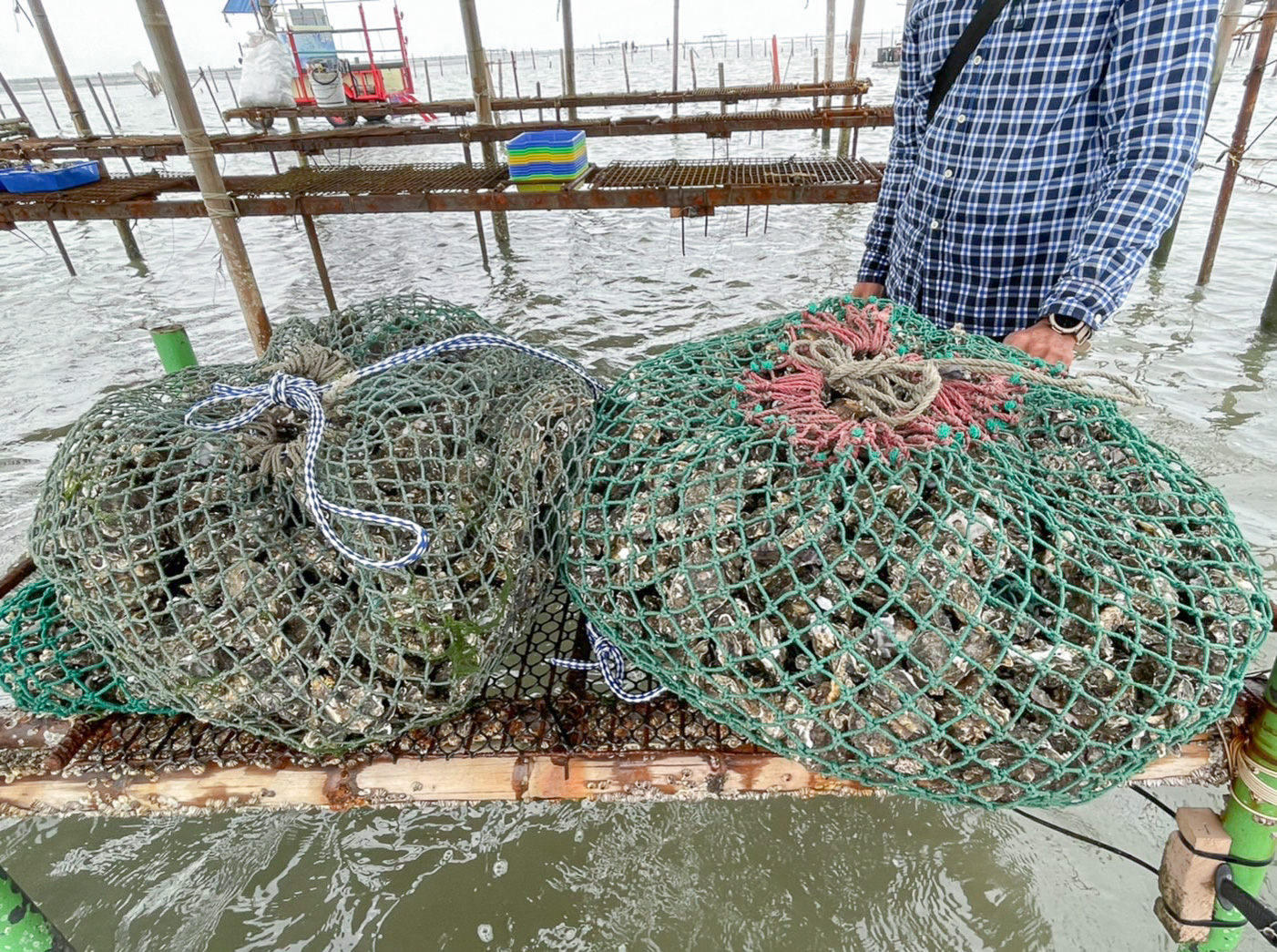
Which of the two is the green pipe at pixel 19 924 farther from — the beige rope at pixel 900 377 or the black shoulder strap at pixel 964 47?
the black shoulder strap at pixel 964 47

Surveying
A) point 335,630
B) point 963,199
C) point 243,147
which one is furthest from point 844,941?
point 243,147

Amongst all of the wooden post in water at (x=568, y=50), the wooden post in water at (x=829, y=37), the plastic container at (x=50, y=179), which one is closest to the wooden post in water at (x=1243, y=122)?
the wooden post in water at (x=829, y=37)

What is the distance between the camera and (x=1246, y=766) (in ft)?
5.23

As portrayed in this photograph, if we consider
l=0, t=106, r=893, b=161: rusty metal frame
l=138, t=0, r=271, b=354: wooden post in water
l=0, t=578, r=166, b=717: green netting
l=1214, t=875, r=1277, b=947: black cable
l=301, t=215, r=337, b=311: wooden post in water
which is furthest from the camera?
l=0, t=106, r=893, b=161: rusty metal frame

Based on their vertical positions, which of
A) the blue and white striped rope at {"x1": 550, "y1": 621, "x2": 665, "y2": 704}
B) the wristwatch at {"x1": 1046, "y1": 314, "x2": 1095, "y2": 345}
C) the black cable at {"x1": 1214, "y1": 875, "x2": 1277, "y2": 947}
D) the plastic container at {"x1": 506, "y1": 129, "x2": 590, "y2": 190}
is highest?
the plastic container at {"x1": 506, "y1": 129, "x2": 590, "y2": 190}

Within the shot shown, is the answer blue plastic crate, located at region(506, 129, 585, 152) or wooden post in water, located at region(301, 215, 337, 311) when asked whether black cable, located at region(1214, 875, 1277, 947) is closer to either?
blue plastic crate, located at region(506, 129, 585, 152)

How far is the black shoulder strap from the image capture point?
214 cm

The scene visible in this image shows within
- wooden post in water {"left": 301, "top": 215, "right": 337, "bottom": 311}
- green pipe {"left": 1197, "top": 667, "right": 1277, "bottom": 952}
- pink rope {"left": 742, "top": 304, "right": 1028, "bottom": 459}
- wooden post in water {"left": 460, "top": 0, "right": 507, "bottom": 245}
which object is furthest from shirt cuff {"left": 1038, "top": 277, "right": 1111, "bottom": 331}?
wooden post in water {"left": 460, "top": 0, "right": 507, "bottom": 245}

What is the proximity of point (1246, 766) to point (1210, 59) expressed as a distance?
1.67 metres

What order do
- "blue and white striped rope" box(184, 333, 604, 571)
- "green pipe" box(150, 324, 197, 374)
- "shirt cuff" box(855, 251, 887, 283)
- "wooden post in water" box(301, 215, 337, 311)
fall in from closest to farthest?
"blue and white striped rope" box(184, 333, 604, 571)
"shirt cuff" box(855, 251, 887, 283)
"green pipe" box(150, 324, 197, 374)
"wooden post in water" box(301, 215, 337, 311)

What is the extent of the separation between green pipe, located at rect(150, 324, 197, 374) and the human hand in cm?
408

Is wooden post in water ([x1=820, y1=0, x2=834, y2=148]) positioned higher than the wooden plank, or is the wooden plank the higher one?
wooden post in water ([x1=820, y1=0, x2=834, y2=148])

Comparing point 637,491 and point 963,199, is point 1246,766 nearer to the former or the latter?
point 637,491

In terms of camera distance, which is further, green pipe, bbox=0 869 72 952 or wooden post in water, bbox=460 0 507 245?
wooden post in water, bbox=460 0 507 245
